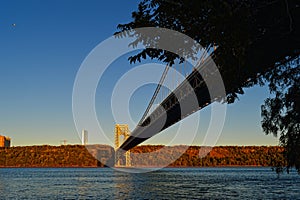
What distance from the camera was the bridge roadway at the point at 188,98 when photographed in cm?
2053

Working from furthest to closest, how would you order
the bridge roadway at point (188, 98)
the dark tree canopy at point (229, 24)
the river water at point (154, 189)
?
the river water at point (154, 189) → the bridge roadway at point (188, 98) → the dark tree canopy at point (229, 24)

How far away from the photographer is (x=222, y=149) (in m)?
170

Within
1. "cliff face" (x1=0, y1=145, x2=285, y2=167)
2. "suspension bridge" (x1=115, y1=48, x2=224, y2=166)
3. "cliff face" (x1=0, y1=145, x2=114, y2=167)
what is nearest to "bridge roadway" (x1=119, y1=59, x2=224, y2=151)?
"suspension bridge" (x1=115, y1=48, x2=224, y2=166)

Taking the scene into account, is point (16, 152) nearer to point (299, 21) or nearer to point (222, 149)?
point (222, 149)

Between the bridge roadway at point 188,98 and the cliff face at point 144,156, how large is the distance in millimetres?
106667

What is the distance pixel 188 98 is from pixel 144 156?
138946 millimetres

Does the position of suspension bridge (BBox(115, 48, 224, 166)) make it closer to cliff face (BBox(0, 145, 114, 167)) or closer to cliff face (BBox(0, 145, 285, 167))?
cliff face (BBox(0, 145, 285, 167))

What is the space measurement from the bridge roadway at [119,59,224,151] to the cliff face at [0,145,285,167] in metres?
107

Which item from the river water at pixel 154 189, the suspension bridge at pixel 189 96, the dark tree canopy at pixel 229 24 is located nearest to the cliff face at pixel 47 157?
the river water at pixel 154 189

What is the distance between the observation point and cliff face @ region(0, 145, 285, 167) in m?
159

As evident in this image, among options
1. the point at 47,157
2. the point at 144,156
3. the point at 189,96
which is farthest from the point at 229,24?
the point at 47,157

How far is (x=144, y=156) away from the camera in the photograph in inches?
6550

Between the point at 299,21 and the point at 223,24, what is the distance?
2259 millimetres

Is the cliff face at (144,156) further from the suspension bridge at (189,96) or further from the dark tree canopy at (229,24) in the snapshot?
the dark tree canopy at (229,24)
